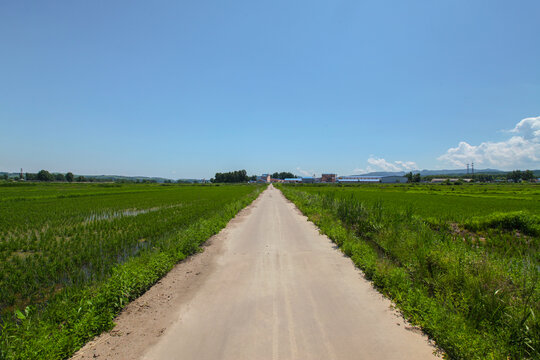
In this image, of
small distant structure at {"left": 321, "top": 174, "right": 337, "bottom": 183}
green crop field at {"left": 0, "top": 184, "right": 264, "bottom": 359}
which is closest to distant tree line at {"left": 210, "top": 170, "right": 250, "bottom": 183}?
small distant structure at {"left": 321, "top": 174, "right": 337, "bottom": 183}

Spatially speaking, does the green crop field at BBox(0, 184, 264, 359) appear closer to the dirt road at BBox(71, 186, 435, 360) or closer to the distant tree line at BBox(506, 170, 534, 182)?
the dirt road at BBox(71, 186, 435, 360)

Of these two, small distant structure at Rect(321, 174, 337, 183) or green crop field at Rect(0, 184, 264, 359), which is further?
small distant structure at Rect(321, 174, 337, 183)

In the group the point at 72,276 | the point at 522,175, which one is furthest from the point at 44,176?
the point at 522,175

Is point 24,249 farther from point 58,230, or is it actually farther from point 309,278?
point 309,278

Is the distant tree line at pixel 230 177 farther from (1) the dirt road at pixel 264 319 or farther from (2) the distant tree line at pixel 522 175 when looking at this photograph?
(2) the distant tree line at pixel 522 175

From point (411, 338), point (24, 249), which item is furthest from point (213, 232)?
point (411, 338)

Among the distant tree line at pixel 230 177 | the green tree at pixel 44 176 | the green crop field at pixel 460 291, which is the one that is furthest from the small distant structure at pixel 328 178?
the green tree at pixel 44 176

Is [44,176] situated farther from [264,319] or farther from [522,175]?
[522,175]

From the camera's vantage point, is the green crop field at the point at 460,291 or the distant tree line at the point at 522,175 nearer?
the green crop field at the point at 460,291

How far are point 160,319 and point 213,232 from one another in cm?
759

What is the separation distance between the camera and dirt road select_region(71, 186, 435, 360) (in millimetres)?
3514

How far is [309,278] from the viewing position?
6316 millimetres

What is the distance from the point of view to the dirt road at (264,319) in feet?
11.5

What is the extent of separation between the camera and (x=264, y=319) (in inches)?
170
